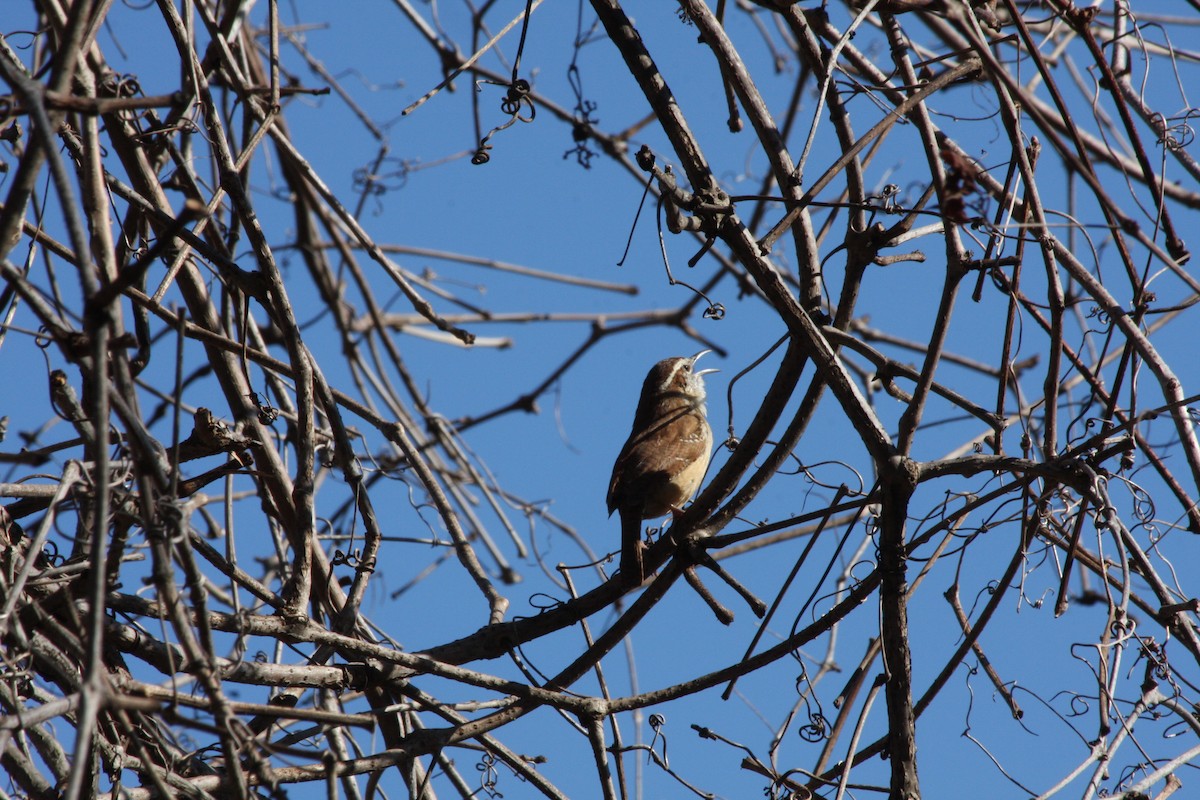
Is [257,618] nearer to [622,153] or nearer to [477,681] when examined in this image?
[477,681]

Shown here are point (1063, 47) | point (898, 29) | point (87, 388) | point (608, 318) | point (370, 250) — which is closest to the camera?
point (87, 388)

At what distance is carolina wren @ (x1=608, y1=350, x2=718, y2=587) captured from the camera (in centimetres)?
490

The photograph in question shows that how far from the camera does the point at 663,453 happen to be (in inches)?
206

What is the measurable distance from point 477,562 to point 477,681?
951 mm

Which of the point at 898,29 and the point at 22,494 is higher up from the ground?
the point at 898,29

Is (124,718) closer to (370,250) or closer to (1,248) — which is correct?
(1,248)

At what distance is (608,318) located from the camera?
6.41 metres

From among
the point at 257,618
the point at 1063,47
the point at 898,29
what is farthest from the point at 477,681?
the point at 1063,47

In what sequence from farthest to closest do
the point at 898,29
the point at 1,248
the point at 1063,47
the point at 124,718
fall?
the point at 1063,47 < the point at 898,29 < the point at 124,718 < the point at 1,248

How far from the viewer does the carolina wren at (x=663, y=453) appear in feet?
16.1

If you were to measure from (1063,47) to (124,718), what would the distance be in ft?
15.7

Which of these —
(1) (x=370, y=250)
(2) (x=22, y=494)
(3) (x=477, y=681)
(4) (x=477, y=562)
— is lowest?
(3) (x=477, y=681)

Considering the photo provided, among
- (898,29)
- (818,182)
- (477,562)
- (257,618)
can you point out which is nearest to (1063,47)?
(898,29)

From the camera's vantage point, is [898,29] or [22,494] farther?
[898,29]
